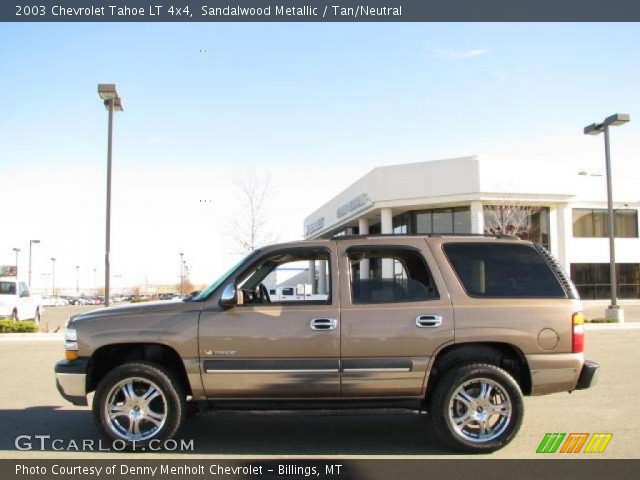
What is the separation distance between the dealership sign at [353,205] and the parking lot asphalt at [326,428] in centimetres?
2181

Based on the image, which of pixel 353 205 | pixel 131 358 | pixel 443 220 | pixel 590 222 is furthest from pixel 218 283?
pixel 590 222

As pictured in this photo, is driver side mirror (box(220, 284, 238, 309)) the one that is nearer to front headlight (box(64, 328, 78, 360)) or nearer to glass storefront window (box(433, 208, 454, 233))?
front headlight (box(64, 328, 78, 360))

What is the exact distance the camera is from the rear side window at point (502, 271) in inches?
219

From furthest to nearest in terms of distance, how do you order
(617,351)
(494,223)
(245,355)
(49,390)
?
(494,223)
(617,351)
(49,390)
(245,355)

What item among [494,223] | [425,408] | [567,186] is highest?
[567,186]

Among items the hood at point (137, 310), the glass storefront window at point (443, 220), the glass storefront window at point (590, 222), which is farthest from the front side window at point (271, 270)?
the glass storefront window at point (590, 222)

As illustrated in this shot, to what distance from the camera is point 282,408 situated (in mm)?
5359

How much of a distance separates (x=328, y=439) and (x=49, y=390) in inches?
190

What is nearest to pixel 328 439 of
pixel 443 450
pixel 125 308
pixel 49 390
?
pixel 443 450

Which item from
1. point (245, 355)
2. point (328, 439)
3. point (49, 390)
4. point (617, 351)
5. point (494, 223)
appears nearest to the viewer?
point (245, 355)

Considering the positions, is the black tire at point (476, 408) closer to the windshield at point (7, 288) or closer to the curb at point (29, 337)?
the curb at point (29, 337)

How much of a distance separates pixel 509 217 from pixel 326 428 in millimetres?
21947

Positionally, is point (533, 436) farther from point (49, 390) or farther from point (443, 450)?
point (49, 390)

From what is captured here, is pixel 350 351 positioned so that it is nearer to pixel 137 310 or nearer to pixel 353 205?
pixel 137 310
